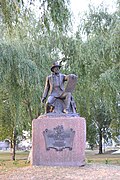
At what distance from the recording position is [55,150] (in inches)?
318

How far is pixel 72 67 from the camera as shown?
39.6ft

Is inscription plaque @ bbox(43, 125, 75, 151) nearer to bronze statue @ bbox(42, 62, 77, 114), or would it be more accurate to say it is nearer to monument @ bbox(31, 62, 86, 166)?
monument @ bbox(31, 62, 86, 166)

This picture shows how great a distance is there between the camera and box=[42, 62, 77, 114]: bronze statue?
858cm

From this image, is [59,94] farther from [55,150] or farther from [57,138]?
[55,150]

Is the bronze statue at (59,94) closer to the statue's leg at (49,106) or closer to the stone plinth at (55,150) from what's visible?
the statue's leg at (49,106)

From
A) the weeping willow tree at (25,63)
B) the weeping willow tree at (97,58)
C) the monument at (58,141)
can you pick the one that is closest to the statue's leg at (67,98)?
the monument at (58,141)

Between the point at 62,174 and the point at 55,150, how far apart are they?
112 cm

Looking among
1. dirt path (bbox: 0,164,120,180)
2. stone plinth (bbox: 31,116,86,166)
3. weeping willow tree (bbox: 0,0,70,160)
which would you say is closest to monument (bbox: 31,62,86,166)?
stone plinth (bbox: 31,116,86,166)

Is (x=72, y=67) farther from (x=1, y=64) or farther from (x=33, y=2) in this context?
(x=33, y=2)

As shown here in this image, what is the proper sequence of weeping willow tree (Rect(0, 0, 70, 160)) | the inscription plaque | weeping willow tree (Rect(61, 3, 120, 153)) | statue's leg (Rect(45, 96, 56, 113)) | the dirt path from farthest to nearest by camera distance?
weeping willow tree (Rect(61, 3, 120, 153)) < weeping willow tree (Rect(0, 0, 70, 160)) < statue's leg (Rect(45, 96, 56, 113)) < the inscription plaque < the dirt path

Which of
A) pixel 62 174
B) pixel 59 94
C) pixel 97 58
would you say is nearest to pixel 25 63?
pixel 59 94

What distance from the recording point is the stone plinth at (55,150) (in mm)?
8078

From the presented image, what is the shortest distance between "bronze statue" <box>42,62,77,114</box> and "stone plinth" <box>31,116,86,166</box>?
1.54 ft

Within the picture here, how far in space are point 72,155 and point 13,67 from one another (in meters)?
3.23
